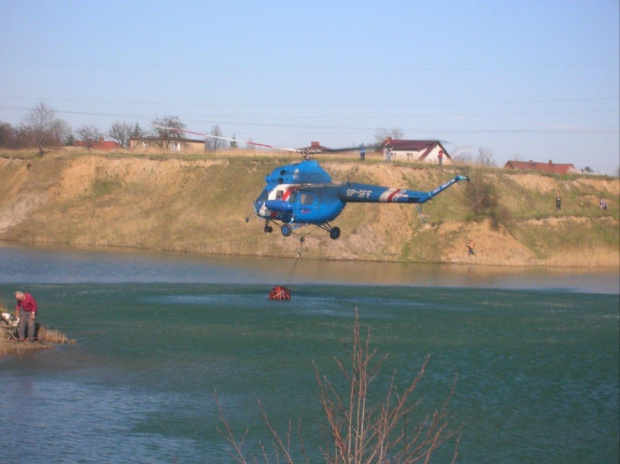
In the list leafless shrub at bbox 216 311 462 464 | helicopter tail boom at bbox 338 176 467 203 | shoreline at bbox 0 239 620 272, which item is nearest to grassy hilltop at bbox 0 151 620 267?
shoreline at bbox 0 239 620 272

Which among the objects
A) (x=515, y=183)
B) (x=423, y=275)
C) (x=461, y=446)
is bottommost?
(x=461, y=446)

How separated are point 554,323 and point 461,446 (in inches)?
811

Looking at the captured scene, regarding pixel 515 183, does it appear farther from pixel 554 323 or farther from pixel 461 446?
pixel 461 446

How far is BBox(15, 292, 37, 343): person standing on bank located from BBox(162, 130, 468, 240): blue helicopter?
34.9 ft

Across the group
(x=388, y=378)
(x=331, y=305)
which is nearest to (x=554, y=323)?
(x=331, y=305)

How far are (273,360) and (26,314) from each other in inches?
335

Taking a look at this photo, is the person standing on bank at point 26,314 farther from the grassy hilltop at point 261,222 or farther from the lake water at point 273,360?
the grassy hilltop at point 261,222

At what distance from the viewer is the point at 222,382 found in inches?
1118

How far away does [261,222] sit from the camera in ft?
248

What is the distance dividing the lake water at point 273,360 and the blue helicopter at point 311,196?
4687mm

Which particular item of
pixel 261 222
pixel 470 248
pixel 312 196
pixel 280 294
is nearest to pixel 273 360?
pixel 312 196

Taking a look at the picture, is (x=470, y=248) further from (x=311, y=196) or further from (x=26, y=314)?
(x=26, y=314)

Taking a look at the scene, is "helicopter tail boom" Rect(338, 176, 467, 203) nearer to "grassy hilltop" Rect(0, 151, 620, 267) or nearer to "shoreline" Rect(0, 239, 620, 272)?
"shoreline" Rect(0, 239, 620, 272)

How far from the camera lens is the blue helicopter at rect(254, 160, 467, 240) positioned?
36062mm
